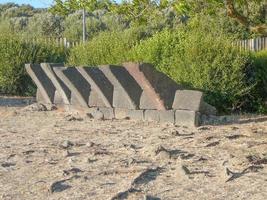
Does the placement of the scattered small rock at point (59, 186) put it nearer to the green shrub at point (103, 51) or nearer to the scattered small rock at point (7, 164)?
A: the scattered small rock at point (7, 164)

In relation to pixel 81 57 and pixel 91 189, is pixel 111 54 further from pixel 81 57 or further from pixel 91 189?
pixel 91 189

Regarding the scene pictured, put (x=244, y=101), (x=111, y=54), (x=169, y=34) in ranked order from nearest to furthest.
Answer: (x=244, y=101)
(x=169, y=34)
(x=111, y=54)

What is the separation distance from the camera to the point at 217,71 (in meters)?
12.4

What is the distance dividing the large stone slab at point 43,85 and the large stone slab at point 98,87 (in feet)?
5.58

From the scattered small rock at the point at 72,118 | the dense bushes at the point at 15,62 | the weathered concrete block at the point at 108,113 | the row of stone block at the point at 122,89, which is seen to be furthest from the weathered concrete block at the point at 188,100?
the dense bushes at the point at 15,62

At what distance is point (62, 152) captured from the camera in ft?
25.1

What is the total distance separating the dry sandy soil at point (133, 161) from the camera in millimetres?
5777

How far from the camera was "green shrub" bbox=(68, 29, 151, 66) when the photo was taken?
1556 centimetres

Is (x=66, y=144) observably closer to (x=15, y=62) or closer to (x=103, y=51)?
(x=103, y=51)

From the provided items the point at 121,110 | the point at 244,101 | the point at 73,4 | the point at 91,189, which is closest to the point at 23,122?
the point at 121,110

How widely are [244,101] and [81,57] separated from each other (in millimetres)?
5126

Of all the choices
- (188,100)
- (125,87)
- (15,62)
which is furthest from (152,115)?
(15,62)

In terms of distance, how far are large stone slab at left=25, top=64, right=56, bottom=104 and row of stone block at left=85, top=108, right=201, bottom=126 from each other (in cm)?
189

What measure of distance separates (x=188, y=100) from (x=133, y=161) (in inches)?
121
